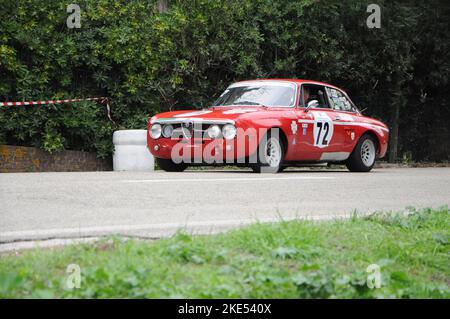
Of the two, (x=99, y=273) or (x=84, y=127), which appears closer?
(x=99, y=273)

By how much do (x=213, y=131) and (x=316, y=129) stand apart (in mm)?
2339

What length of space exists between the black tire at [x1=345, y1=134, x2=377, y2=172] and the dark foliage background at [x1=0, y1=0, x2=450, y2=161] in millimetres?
3671

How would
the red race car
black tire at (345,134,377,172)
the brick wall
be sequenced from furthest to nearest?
black tire at (345,134,377,172) → the brick wall → the red race car

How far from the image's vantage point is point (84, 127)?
16.0 meters

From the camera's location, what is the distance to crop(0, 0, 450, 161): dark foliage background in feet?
50.5

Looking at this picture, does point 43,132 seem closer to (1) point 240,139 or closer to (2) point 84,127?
(2) point 84,127

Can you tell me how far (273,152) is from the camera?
1313 centimetres

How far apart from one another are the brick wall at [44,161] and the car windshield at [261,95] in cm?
326

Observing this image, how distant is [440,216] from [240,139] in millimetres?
5533

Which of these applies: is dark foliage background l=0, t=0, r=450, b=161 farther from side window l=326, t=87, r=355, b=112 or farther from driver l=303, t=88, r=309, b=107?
driver l=303, t=88, r=309, b=107

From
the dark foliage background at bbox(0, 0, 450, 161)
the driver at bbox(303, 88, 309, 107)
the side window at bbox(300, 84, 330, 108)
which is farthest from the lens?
the dark foliage background at bbox(0, 0, 450, 161)

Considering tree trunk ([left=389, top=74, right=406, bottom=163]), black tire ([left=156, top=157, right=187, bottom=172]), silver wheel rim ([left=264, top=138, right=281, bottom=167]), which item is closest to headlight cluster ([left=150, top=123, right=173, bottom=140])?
black tire ([left=156, top=157, right=187, bottom=172])

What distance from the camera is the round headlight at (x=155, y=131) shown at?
43.3 feet
